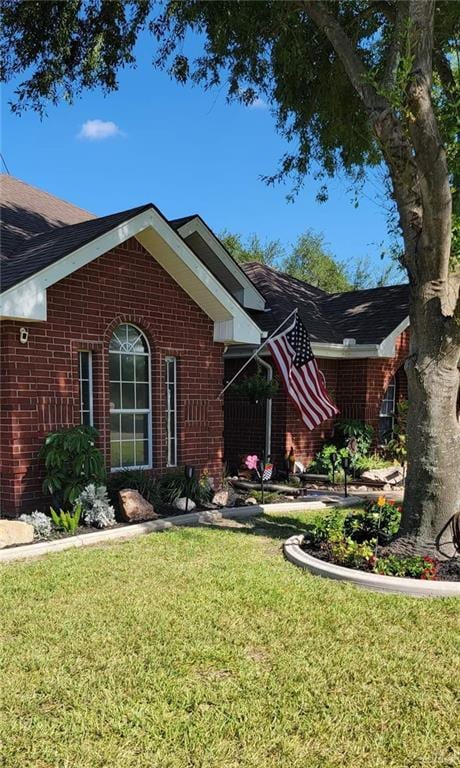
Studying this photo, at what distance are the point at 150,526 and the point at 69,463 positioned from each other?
1363 millimetres

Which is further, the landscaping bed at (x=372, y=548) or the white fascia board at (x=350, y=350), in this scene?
the white fascia board at (x=350, y=350)

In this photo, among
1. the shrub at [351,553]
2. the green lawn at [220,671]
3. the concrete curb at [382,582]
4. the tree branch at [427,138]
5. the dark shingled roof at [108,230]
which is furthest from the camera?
the dark shingled roof at [108,230]

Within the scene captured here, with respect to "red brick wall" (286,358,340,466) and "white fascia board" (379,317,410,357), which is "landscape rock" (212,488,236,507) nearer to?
"red brick wall" (286,358,340,466)

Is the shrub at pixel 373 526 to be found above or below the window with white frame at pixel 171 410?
below

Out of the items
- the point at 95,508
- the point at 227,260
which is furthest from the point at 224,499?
the point at 227,260

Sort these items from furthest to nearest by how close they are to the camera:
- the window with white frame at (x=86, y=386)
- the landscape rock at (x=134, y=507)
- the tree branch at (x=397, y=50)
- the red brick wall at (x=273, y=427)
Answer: the red brick wall at (x=273, y=427), the window with white frame at (x=86, y=386), the landscape rock at (x=134, y=507), the tree branch at (x=397, y=50)

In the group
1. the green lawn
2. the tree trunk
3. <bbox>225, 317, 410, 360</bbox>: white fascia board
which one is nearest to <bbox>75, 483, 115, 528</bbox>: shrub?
the green lawn

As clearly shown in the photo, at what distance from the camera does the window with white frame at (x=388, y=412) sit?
46.0 feet

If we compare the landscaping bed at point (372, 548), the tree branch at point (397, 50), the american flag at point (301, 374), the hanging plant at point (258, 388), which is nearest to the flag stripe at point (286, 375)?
the american flag at point (301, 374)

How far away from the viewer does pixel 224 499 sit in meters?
9.51

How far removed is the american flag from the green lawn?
153 inches

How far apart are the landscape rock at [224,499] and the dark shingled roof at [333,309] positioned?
4192 mm

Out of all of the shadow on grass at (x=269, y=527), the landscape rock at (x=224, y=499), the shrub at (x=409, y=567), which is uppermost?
the shrub at (x=409, y=567)

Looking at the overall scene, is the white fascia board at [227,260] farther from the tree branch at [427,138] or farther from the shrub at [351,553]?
the shrub at [351,553]
